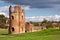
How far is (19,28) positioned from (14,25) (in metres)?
1.70

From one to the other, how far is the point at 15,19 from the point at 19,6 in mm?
3624

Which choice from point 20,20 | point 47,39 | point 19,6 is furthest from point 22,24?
point 47,39

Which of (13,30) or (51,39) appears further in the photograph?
(13,30)

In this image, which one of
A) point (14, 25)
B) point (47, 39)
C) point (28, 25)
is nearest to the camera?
point (47, 39)

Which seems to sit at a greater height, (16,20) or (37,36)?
(16,20)

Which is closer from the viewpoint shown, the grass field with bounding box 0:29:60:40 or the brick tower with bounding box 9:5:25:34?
the grass field with bounding box 0:29:60:40

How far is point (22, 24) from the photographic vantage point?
53.0m

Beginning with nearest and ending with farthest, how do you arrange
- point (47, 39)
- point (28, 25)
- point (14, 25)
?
point (47, 39) → point (14, 25) → point (28, 25)

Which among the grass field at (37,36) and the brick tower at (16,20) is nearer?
the grass field at (37,36)

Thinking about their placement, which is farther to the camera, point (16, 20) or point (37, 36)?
point (16, 20)

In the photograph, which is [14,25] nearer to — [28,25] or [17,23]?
[17,23]

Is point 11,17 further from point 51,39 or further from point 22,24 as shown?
point 51,39

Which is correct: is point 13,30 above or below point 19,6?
below

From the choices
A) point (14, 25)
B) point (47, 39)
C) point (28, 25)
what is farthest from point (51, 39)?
point (28, 25)
